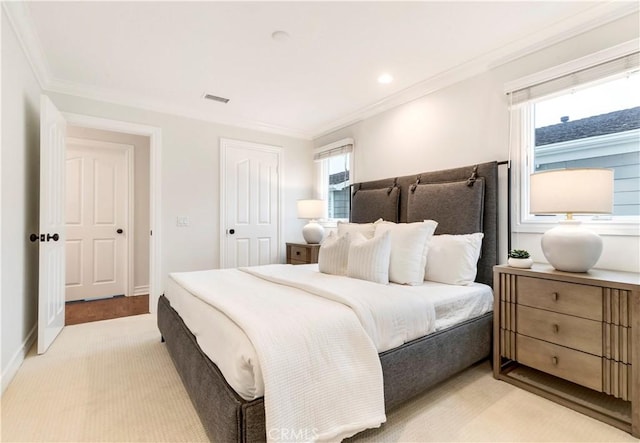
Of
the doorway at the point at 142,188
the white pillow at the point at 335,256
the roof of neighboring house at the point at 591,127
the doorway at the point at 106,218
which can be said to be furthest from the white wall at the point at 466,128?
the doorway at the point at 106,218

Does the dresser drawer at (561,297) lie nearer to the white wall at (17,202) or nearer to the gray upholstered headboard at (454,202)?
the gray upholstered headboard at (454,202)

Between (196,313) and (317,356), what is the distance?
33.2 inches

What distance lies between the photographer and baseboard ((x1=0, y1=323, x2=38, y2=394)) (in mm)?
1953

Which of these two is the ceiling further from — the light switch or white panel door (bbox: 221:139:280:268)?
the light switch

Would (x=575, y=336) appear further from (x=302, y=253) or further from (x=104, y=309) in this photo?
(x=104, y=309)

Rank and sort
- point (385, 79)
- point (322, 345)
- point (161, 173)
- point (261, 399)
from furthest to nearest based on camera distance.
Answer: point (161, 173)
point (385, 79)
point (322, 345)
point (261, 399)

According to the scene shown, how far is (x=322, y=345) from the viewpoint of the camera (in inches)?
52.6

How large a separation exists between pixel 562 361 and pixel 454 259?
2.81ft

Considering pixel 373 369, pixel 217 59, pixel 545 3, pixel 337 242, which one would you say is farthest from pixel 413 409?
pixel 217 59

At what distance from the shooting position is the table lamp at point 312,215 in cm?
411

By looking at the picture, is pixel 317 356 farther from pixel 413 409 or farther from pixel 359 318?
pixel 413 409

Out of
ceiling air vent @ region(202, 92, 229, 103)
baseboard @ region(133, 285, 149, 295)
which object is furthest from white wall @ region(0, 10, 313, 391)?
baseboard @ region(133, 285, 149, 295)

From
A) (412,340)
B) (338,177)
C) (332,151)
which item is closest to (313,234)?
(338,177)

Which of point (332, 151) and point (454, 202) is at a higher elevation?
point (332, 151)
